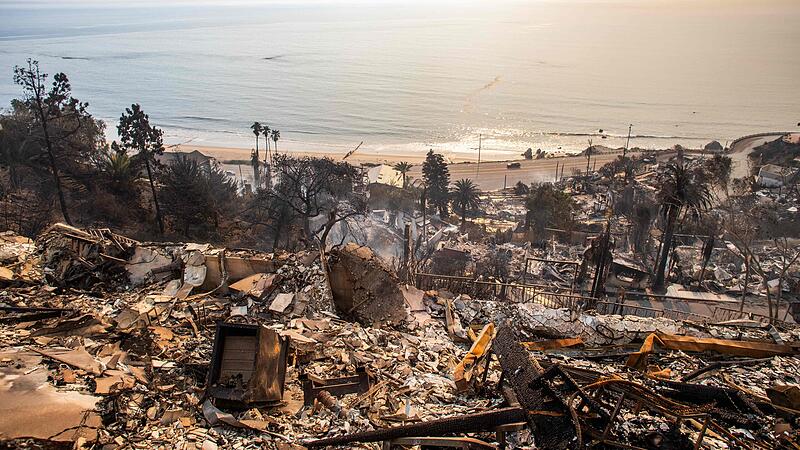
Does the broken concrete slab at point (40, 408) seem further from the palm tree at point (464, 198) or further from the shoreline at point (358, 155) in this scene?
the shoreline at point (358, 155)

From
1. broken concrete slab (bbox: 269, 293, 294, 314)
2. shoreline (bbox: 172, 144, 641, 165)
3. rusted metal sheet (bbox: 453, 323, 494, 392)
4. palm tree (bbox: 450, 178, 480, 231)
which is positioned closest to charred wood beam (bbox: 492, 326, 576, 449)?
rusted metal sheet (bbox: 453, 323, 494, 392)

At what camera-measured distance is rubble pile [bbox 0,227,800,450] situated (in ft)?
15.4

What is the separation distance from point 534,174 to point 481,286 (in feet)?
75.7

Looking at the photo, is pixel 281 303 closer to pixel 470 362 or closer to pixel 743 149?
pixel 470 362

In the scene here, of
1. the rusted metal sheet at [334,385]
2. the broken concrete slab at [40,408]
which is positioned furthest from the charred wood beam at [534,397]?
the broken concrete slab at [40,408]

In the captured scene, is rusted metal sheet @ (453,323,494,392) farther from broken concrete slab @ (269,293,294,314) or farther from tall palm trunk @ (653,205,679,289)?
tall palm trunk @ (653,205,679,289)

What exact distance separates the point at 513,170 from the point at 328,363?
Answer: 97.0ft

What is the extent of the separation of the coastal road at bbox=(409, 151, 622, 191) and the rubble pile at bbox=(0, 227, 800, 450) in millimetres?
23071

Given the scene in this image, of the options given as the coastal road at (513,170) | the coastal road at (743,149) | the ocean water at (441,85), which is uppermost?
the ocean water at (441,85)

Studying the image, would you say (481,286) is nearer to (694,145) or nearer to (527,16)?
(694,145)

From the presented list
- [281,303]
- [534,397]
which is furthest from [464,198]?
[534,397]

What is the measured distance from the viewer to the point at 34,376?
5.06m

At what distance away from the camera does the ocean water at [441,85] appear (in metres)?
42.5

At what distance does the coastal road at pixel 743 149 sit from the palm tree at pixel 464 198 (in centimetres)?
1953
